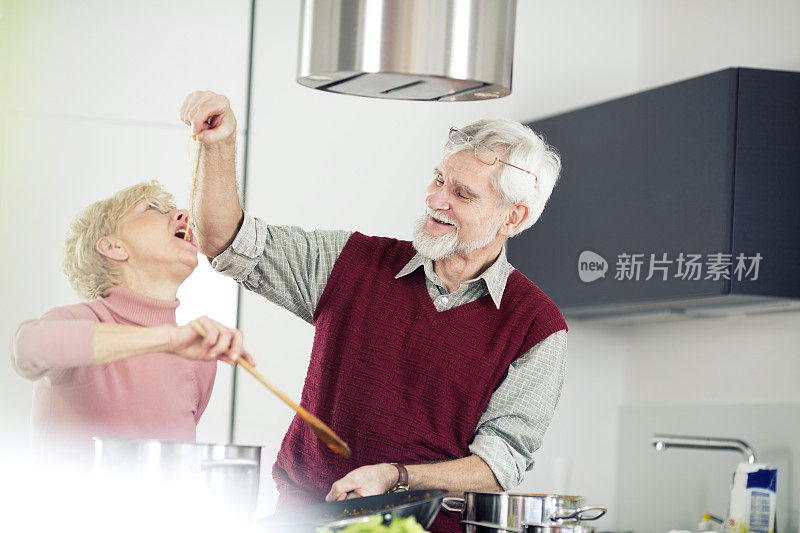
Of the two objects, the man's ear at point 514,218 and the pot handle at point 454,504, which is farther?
the man's ear at point 514,218

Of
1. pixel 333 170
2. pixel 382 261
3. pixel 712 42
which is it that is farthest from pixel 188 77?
pixel 712 42

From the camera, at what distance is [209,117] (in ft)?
6.01

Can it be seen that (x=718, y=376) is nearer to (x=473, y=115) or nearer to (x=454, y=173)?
(x=473, y=115)

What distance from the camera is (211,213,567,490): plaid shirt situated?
6.44 ft

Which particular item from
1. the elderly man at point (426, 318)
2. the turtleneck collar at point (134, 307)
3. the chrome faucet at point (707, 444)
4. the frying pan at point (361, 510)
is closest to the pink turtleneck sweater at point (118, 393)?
the turtleneck collar at point (134, 307)

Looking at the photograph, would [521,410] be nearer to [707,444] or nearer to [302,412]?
[302,412]

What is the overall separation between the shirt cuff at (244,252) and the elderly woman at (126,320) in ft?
0.27

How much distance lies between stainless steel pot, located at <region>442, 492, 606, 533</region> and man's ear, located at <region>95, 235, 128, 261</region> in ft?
2.62

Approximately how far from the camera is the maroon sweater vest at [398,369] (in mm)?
1979

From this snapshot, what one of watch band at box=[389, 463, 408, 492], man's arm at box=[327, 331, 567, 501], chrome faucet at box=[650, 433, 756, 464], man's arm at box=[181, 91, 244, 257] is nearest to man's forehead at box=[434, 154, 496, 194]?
man's arm at box=[327, 331, 567, 501]

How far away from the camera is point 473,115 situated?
3471 millimetres

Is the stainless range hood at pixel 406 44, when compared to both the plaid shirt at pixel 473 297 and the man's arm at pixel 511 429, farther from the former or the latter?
the man's arm at pixel 511 429

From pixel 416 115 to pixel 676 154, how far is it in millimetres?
866

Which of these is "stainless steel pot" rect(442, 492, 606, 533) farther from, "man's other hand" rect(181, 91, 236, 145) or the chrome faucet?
the chrome faucet
